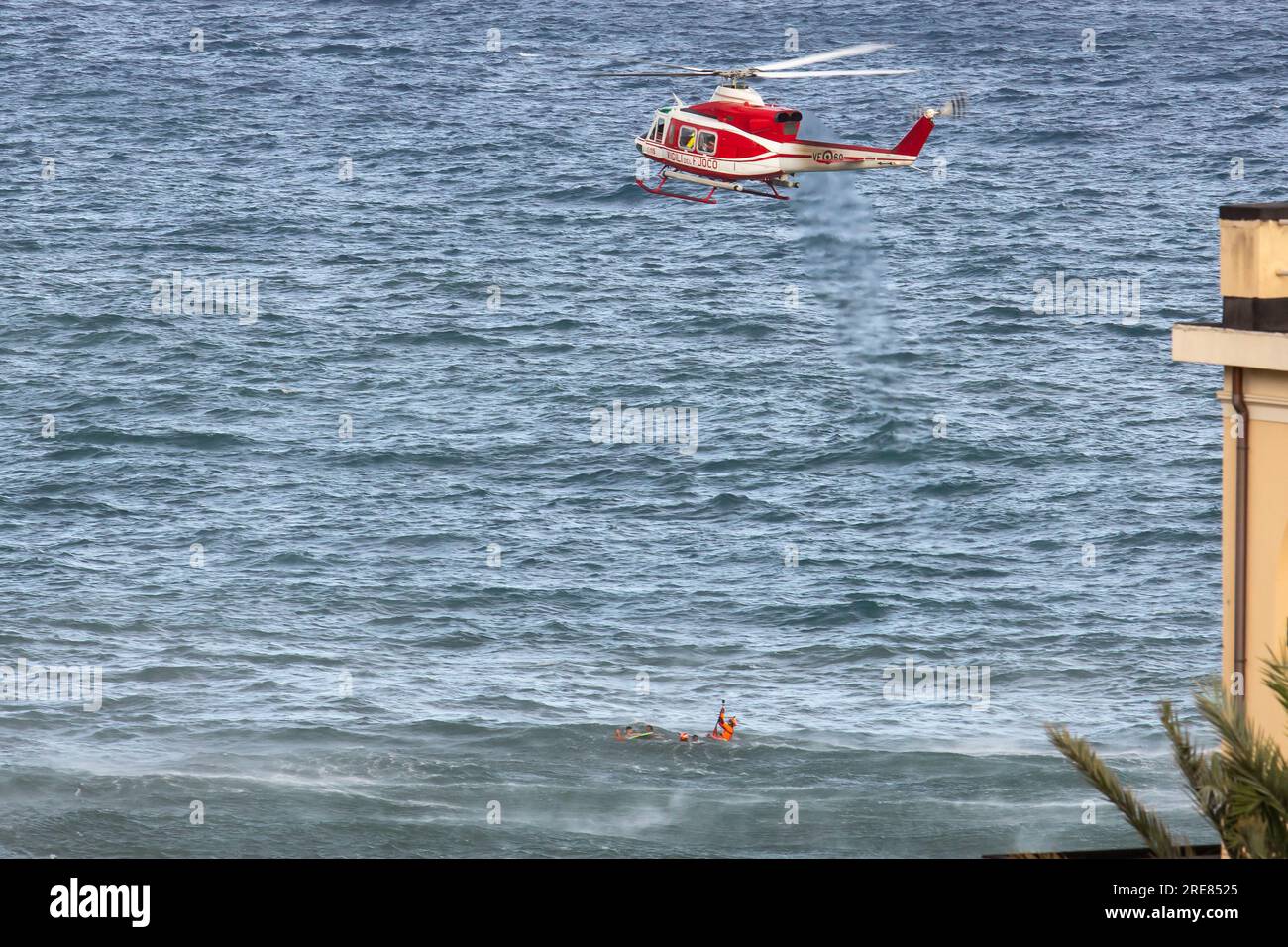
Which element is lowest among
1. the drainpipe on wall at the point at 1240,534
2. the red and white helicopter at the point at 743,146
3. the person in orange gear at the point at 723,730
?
the person in orange gear at the point at 723,730

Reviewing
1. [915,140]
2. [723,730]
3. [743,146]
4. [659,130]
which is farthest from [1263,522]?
[723,730]

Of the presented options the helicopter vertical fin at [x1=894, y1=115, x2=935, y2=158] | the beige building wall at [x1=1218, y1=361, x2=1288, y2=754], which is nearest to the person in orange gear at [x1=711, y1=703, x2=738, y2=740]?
the helicopter vertical fin at [x1=894, y1=115, x2=935, y2=158]

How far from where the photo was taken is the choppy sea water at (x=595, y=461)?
67.6 metres

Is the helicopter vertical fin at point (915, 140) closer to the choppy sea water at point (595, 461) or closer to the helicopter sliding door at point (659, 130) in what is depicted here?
the helicopter sliding door at point (659, 130)

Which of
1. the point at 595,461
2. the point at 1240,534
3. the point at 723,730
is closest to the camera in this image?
the point at 1240,534

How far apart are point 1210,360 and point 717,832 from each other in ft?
128

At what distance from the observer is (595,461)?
12181cm

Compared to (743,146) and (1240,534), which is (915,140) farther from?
(1240,534)

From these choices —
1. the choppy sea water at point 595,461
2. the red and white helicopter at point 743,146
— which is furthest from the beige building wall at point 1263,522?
the choppy sea water at point 595,461

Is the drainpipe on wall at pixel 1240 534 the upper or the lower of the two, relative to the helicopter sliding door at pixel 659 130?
lower

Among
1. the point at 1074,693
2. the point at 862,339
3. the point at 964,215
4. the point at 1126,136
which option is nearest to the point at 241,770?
the point at 1074,693

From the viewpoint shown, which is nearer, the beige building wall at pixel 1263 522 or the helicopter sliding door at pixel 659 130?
the beige building wall at pixel 1263 522

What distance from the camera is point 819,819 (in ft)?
202

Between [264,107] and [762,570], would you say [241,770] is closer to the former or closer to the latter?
[762,570]
